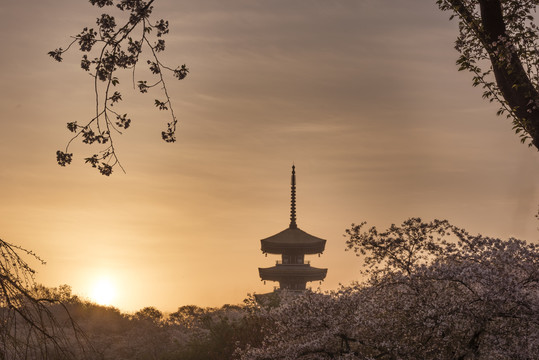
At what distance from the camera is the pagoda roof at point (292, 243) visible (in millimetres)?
51375

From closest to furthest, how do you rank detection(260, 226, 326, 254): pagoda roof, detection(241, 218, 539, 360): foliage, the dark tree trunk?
the dark tree trunk → detection(241, 218, 539, 360): foliage → detection(260, 226, 326, 254): pagoda roof

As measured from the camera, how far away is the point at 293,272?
51.5m

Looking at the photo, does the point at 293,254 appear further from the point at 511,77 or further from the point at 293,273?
the point at 511,77

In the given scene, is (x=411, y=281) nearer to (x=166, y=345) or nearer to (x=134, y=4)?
(x=134, y=4)

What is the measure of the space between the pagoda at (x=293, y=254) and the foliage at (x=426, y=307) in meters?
37.6

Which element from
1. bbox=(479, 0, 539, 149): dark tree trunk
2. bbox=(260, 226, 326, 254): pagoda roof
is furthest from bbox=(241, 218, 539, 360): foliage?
bbox=(260, 226, 326, 254): pagoda roof

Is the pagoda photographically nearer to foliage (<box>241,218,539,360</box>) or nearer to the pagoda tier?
the pagoda tier

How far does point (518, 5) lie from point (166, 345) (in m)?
31.3

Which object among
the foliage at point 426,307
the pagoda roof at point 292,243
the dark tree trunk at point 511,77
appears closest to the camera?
the dark tree trunk at point 511,77

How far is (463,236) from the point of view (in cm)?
1298

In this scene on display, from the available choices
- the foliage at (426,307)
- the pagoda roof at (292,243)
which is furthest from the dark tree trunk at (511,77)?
the pagoda roof at (292,243)

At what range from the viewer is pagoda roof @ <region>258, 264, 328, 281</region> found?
169ft

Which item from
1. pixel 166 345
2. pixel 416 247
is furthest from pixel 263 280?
pixel 416 247

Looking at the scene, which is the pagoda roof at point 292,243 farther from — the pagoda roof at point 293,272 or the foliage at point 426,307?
the foliage at point 426,307
